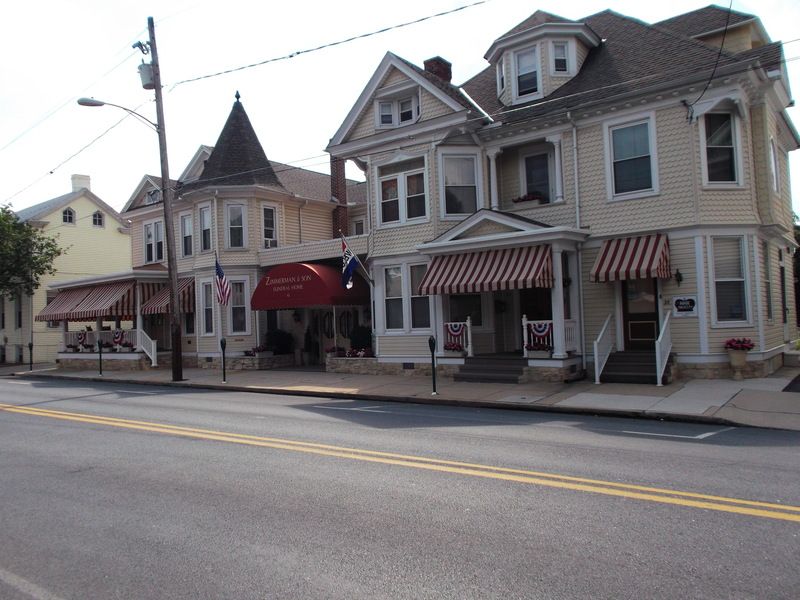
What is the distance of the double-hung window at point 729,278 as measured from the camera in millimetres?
15445

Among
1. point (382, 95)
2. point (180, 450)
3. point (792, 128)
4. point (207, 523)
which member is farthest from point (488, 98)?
point (207, 523)

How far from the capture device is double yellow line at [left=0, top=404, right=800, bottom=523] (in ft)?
18.5

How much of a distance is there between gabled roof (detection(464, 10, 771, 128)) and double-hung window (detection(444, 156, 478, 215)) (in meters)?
1.71

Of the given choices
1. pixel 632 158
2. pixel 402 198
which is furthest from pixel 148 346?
pixel 632 158

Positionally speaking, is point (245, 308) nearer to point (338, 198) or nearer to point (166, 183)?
point (166, 183)

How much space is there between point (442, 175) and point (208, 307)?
1176cm

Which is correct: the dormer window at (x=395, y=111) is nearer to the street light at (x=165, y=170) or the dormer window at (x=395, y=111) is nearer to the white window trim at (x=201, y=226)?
the street light at (x=165, y=170)

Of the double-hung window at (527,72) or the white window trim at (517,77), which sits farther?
the double-hung window at (527,72)

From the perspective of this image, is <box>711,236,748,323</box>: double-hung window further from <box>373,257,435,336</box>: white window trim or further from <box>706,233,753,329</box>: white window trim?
<box>373,257,435,336</box>: white window trim

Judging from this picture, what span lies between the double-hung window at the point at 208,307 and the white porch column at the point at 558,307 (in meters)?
14.5

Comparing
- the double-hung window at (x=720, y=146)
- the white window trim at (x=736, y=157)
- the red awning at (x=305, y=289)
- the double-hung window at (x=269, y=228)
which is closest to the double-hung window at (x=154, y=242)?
the double-hung window at (x=269, y=228)

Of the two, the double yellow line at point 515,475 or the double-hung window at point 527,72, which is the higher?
the double-hung window at point 527,72

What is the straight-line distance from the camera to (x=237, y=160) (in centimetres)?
2572

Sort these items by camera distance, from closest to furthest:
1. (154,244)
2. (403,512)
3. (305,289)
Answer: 1. (403,512)
2. (305,289)
3. (154,244)
